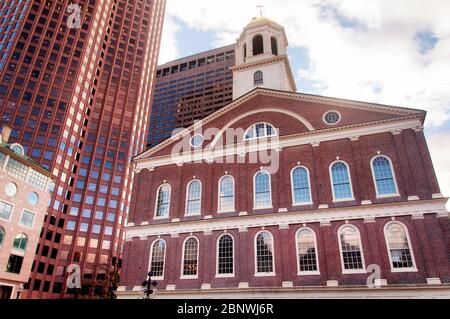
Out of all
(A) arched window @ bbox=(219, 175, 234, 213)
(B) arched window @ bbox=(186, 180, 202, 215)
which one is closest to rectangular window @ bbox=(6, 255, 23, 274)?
(B) arched window @ bbox=(186, 180, 202, 215)

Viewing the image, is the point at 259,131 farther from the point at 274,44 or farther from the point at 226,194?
the point at 274,44

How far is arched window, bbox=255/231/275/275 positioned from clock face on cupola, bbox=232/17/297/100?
1704 centimetres

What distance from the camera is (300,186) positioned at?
86.0 feet

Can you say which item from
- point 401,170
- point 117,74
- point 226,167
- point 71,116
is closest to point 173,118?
point 117,74

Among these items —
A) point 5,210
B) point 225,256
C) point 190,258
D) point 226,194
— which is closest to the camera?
point 225,256

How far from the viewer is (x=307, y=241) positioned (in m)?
24.0

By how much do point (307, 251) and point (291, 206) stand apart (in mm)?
3526

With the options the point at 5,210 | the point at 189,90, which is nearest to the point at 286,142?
the point at 5,210

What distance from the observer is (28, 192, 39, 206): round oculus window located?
148 feet

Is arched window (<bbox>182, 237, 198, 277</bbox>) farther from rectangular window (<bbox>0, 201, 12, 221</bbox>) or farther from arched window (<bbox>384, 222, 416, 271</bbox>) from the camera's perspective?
rectangular window (<bbox>0, 201, 12, 221</bbox>)

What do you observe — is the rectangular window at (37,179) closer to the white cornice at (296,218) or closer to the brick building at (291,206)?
the brick building at (291,206)

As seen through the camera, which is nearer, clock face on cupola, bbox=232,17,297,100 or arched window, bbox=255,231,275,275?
arched window, bbox=255,231,275,275

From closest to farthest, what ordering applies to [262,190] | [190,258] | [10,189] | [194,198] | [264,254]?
[264,254]
[190,258]
[262,190]
[194,198]
[10,189]
